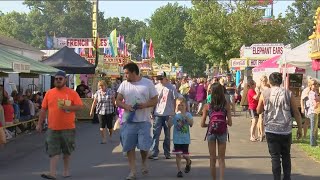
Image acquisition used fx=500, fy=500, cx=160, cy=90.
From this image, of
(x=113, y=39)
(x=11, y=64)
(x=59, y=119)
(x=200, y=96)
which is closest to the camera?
(x=59, y=119)

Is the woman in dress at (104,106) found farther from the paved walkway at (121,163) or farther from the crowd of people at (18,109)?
the crowd of people at (18,109)

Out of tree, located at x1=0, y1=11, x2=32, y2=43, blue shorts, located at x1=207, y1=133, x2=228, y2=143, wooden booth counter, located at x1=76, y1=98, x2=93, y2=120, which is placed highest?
tree, located at x1=0, y1=11, x2=32, y2=43

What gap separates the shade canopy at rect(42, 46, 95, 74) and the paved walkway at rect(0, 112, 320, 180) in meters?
6.09

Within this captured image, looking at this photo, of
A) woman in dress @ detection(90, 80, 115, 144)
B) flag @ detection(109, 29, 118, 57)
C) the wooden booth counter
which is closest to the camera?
woman in dress @ detection(90, 80, 115, 144)

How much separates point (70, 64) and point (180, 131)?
1217 centimetres

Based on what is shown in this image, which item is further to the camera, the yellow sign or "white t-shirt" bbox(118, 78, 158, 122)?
the yellow sign

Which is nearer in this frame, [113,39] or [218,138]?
[218,138]

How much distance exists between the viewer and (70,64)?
19.9 metres

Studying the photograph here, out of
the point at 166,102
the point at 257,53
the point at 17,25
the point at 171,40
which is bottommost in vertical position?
the point at 166,102

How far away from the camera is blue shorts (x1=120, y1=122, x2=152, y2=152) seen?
791cm

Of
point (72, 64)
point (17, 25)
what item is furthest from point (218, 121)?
point (17, 25)

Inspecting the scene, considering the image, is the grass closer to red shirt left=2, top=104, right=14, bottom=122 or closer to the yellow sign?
the yellow sign

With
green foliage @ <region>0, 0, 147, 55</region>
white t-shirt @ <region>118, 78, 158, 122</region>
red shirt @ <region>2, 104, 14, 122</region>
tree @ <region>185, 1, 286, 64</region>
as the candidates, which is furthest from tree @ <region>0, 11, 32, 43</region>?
white t-shirt @ <region>118, 78, 158, 122</region>

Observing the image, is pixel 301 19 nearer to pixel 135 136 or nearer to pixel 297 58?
pixel 297 58
